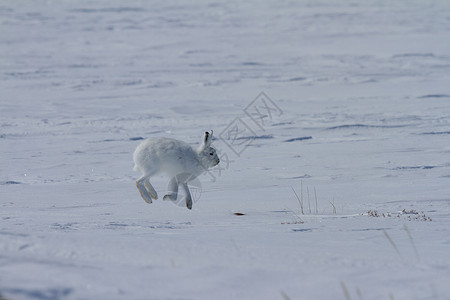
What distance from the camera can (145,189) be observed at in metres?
6.23

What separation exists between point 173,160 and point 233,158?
344 cm

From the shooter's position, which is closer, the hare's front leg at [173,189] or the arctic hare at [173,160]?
the arctic hare at [173,160]

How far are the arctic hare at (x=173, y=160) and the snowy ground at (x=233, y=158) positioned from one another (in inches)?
11.3

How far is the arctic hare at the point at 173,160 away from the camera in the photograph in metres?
5.92

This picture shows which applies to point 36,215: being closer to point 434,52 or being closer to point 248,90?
point 248,90

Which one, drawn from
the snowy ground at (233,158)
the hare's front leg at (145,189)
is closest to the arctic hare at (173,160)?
the hare's front leg at (145,189)

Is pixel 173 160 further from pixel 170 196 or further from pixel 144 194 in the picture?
pixel 144 194

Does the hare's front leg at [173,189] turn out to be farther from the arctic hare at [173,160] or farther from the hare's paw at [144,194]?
the hare's paw at [144,194]

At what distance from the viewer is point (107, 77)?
17.7m

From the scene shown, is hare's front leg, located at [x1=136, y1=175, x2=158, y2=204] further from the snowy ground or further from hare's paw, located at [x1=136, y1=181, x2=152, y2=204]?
the snowy ground

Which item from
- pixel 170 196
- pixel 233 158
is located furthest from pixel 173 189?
pixel 233 158

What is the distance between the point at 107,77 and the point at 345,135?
8.49 m

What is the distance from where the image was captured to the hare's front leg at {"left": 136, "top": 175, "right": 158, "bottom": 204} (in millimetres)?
6082

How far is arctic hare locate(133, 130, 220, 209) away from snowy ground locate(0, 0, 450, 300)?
287 mm
